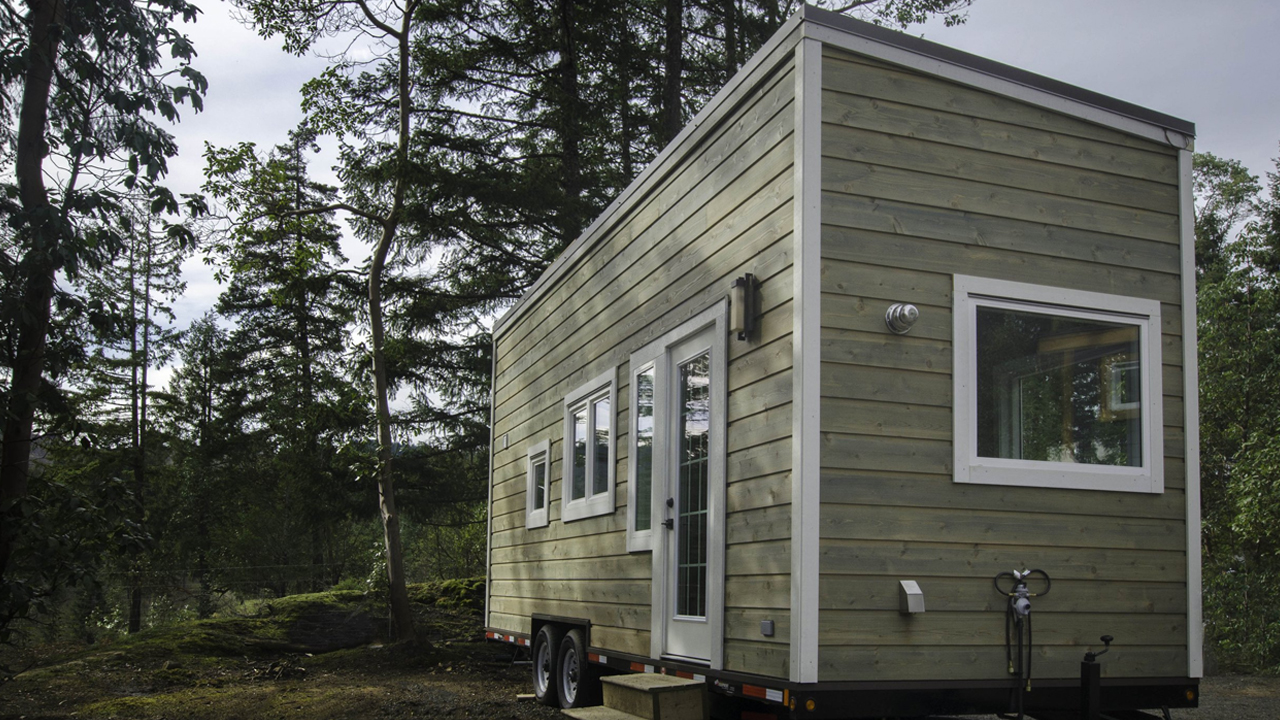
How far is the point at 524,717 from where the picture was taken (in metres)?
7.54

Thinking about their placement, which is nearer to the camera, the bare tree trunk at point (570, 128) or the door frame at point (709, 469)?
the door frame at point (709, 469)

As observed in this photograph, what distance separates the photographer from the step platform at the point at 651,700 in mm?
4508

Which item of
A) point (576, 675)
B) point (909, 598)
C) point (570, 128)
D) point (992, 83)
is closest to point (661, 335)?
point (992, 83)

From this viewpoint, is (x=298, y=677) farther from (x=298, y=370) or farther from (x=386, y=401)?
(x=298, y=370)

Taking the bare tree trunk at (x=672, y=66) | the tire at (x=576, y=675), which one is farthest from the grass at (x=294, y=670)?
the bare tree trunk at (x=672, y=66)

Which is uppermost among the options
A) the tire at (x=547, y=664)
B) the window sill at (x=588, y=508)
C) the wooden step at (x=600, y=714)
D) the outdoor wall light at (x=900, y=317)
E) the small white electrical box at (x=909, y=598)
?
the outdoor wall light at (x=900, y=317)

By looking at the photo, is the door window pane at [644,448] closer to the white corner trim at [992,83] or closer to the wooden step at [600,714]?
the wooden step at [600,714]

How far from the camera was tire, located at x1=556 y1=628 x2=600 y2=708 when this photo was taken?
694 centimetres

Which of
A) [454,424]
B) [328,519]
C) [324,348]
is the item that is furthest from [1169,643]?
[324,348]

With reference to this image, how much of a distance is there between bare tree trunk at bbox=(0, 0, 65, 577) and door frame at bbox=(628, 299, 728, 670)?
367 centimetres

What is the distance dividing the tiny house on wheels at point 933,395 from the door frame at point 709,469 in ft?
0.07

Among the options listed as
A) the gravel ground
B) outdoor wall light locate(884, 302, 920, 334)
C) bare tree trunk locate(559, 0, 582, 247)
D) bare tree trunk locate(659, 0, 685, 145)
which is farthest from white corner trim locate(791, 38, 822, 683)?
bare tree trunk locate(659, 0, 685, 145)

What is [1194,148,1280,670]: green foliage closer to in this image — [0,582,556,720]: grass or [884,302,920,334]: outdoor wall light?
[0,582,556,720]: grass

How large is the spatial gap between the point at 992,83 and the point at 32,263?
5.49 m
